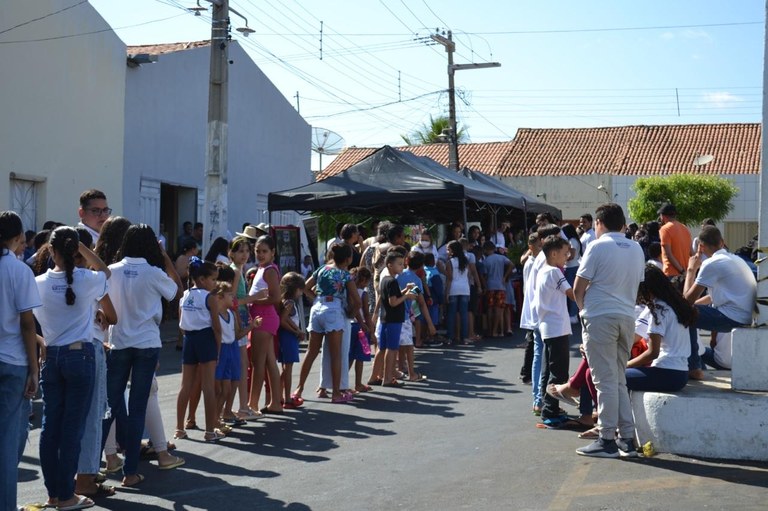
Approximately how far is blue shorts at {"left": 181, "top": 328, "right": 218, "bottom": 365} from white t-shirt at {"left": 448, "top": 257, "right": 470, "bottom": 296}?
762 centimetres

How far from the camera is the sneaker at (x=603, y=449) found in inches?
291

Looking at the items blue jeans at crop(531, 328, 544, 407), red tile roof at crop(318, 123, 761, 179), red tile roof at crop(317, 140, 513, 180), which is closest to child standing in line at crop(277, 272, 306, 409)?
blue jeans at crop(531, 328, 544, 407)

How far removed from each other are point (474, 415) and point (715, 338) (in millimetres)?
2824

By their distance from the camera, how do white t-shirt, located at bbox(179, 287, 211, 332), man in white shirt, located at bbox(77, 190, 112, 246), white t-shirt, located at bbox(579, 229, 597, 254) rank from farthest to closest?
white t-shirt, located at bbox(579, 229, 597, 254) < white t-shirt, located at bbox(179, 287, 211, 332) < man in white shirt, located at bbox(77, 190, 112, 246)

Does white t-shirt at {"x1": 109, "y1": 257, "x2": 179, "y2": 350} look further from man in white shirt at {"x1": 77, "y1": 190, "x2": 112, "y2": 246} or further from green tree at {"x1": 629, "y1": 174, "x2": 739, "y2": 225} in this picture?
green tree at {"x1": 629, "y1": 174, "x2": 739, "y2": 225}

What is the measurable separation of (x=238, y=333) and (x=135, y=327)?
2.19 m

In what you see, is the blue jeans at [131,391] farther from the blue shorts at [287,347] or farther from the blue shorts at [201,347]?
the blue shorts at [287,347]

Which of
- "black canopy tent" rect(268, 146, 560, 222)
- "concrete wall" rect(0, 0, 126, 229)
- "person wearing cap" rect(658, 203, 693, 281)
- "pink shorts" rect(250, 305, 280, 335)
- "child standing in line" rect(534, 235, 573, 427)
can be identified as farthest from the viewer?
"concrete wall" rect(0, 0, 126, 229)

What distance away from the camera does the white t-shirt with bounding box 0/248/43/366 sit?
18.0ft

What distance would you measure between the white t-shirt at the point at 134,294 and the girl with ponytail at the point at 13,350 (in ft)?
3.70

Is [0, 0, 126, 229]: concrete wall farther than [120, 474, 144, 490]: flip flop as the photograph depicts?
Yes

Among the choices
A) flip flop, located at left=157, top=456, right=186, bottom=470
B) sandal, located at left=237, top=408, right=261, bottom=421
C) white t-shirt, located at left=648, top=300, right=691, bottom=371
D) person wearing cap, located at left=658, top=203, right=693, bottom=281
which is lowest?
flip flop, located at left=157, top=456, right=186, bottom=470

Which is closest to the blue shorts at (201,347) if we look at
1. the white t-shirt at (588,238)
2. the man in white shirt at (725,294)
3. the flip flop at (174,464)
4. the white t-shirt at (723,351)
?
the flip flop at (174,464)

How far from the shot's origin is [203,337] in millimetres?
8078
